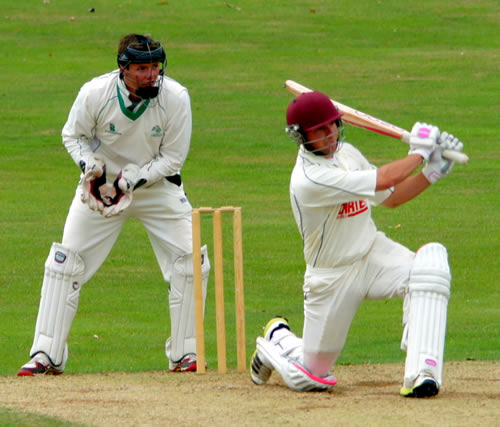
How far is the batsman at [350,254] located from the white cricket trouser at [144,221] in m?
1.09

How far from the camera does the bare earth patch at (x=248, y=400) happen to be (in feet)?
17.0

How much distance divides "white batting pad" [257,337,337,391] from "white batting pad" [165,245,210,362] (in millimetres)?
963

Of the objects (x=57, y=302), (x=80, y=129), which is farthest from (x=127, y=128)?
(x=57, y=302)

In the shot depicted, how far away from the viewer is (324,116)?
5.78 m

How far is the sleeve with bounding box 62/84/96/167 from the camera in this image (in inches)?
271

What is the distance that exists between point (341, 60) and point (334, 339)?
18.9 metres

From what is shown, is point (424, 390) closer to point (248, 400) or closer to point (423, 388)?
point (423, 388)

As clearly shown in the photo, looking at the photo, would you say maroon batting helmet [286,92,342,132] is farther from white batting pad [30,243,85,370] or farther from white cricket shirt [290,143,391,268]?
white batting pad [30,243,85,370]

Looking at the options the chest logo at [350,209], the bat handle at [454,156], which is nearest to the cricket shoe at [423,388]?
the chest logo at [350,209]

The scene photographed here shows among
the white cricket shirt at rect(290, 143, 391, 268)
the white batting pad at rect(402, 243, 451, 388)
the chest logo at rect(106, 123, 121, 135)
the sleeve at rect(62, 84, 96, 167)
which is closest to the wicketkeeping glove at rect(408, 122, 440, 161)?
the white cricket shirt at rect(290, 143, 391, 268)

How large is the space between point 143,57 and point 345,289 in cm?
187

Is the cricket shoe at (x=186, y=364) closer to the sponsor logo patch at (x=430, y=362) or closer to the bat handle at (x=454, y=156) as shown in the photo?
the sponsor logo patch at (x=430, y=362)

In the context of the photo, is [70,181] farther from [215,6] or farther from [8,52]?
[215,6]

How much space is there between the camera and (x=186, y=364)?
7.07 metres
